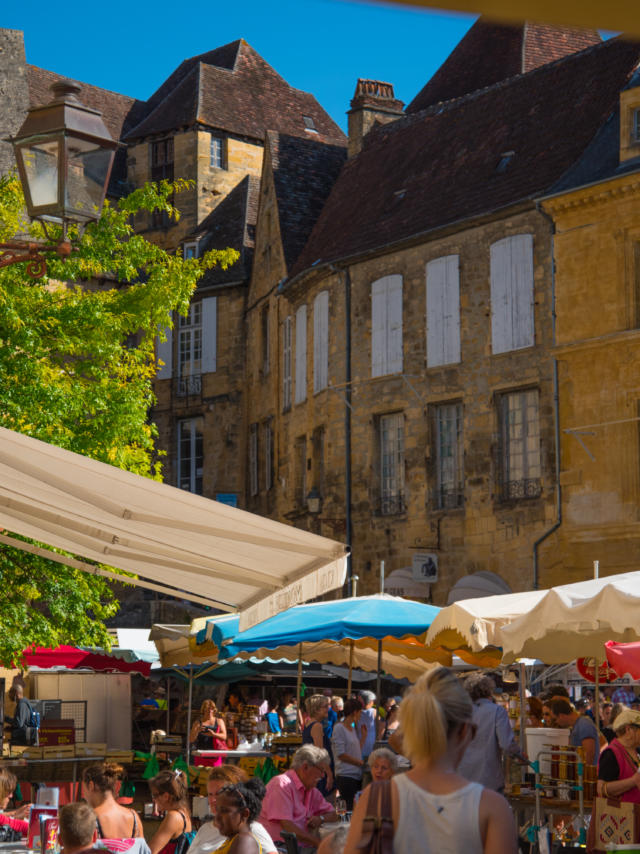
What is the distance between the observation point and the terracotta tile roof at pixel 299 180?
34.0m

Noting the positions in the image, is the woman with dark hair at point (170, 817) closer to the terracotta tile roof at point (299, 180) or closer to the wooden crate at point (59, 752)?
the wooden crate at point (59, 752)

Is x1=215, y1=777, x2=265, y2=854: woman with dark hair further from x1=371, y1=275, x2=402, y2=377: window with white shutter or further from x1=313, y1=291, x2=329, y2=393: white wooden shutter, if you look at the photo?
x1=313, y1=291, x2=329, y2=393: white wooden shutter

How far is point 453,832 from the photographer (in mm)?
2920

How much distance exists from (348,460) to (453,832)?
86.5 feet

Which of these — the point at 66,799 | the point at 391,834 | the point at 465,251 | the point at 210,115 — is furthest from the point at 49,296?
the point at 210,115

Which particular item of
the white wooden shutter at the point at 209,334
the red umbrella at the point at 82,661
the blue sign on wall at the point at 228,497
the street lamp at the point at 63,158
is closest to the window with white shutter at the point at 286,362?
the blue sign on wall at the point at 228,497

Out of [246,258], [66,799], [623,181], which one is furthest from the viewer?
[246,258]

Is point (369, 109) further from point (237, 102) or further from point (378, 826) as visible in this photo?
point (378, 826)

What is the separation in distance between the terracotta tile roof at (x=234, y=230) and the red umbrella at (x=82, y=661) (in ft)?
58.3

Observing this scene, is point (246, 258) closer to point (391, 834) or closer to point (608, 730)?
point (608, 730)

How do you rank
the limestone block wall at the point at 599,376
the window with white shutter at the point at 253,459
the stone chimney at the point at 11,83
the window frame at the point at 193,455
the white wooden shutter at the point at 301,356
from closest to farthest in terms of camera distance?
the limestone block wall at the point at 599,376 → the white wooden shutter at the point at 301,356 → the window with white shutter at the point at 253,459 → the window frame at the point at 193,455 → the stone chimney at the point at 11,83

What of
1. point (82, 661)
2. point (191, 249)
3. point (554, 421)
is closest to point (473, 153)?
point (554, 421)

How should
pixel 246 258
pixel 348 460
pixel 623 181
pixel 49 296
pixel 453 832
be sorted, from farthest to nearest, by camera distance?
pixel 246 258, pixel 348 460, pixel 623 181, pixel 49 296, pixel 453 832

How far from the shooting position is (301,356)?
3191cm
